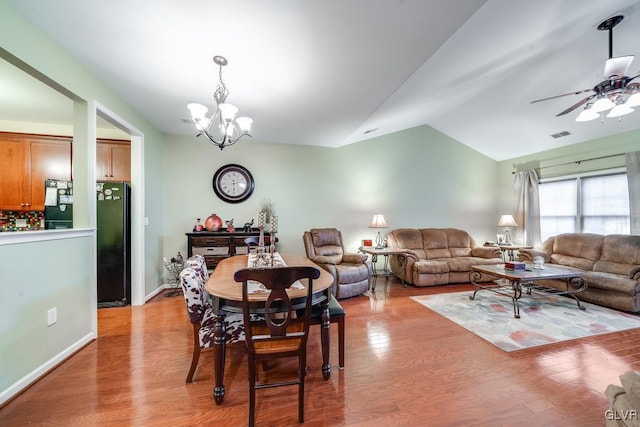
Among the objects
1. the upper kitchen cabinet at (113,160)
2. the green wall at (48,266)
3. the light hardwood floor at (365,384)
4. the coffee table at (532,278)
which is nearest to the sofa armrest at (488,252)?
the coffee table at (532,278)

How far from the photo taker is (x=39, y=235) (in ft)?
6.02

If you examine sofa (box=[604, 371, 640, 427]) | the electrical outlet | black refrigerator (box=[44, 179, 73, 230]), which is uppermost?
black refrigerator (box=[44, 179, 73, 230])

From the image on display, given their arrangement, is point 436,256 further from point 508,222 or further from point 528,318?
point 528,318

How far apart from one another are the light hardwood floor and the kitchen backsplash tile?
2.23 m

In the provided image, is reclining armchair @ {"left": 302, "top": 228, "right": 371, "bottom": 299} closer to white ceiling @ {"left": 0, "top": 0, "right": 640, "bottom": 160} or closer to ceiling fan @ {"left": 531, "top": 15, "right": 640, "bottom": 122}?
white ceiling @ {"left": 0, "top": 0, "right": 640, "bottom": 160}

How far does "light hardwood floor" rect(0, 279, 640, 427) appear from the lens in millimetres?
1485

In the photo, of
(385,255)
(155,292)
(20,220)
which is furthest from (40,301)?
(385,255)

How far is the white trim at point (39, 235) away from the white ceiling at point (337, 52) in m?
1.53

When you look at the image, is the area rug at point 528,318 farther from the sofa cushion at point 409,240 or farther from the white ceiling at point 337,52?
the white ceiling at point 337,52

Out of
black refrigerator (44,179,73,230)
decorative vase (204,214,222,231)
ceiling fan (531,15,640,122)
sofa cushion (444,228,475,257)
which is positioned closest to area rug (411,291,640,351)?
sofa cushion (444,228,475,257)

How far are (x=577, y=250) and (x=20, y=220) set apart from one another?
27.6ft

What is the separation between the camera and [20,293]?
171 centimetres

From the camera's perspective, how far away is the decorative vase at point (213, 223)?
395 centimetres

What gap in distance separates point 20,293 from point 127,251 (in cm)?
160
